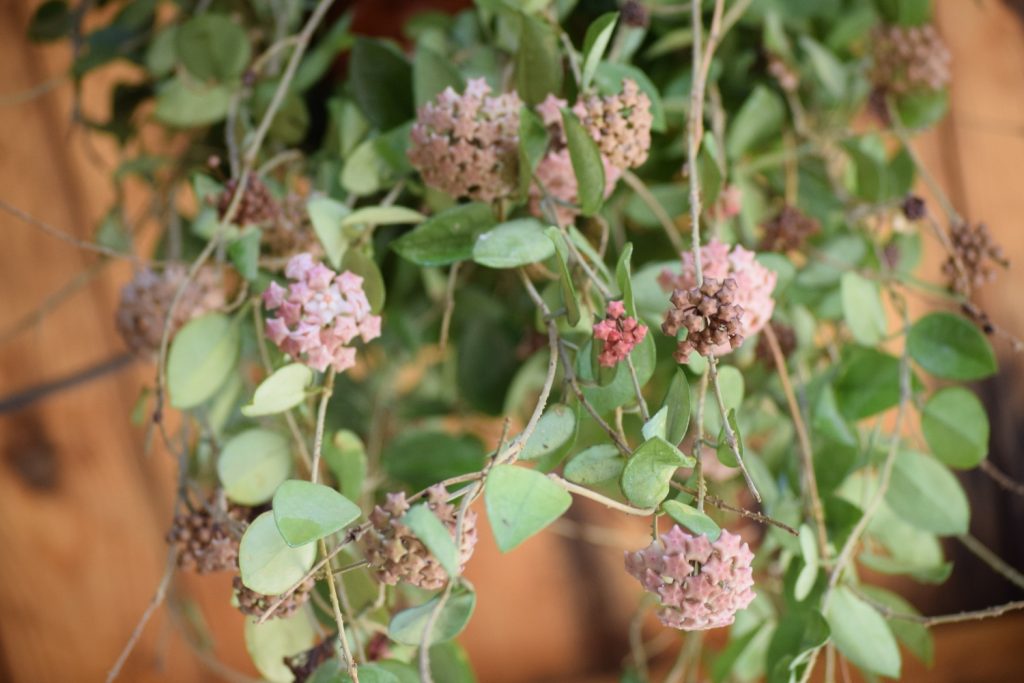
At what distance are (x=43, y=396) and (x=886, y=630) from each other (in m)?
0.71

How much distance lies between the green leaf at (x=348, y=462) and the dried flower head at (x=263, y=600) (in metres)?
0.07

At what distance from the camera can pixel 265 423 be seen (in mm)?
479

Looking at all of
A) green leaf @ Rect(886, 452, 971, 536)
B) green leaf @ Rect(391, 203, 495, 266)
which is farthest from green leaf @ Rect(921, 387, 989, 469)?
green leaf @ Rect(391, 203, 495, 266)

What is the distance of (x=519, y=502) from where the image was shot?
0.28m

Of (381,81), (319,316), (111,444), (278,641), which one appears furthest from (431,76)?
(111,444)

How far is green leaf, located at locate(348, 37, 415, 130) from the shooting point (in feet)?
1.56

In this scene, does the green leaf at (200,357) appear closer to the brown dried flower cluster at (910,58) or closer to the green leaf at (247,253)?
the green leaf at (247,253)

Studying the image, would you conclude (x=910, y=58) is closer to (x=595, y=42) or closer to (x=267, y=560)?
(x=595, y=42)

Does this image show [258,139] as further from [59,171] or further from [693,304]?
[59,171]

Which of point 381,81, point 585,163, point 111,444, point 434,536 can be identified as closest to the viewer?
point 434,536

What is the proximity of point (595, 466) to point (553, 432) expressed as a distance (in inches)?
0.8

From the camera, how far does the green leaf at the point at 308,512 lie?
0.29 meters

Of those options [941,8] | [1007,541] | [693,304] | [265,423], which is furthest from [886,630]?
[941,8]

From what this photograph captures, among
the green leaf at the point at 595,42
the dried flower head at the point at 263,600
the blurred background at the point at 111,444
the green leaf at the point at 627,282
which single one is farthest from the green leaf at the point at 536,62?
the blurred background at the point at 111,444
